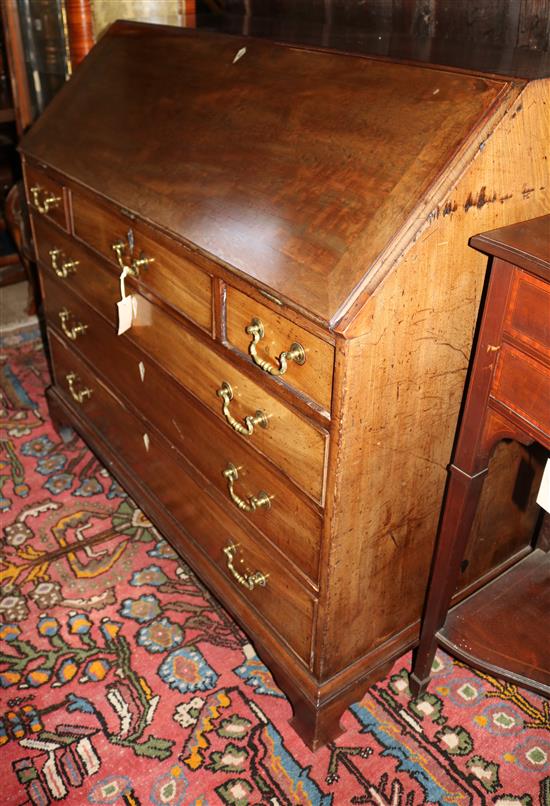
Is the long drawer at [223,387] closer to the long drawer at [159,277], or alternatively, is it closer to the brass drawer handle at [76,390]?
the long drawer at [159,277]

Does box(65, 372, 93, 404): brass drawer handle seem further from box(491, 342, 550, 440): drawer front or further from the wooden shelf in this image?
box(491, 342, 550, 440): drawer front

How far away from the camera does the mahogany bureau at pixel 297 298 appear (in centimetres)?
128

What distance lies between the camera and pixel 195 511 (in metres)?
2.02

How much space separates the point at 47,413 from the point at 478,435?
7.00ft

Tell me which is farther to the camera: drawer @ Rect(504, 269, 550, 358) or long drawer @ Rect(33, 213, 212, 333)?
long drawer @ Rect(33, 213, 212, 333)

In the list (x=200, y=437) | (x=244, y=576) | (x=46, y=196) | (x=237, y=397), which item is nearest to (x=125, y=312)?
(x=200, y=437)

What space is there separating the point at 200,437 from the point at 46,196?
3.15ft

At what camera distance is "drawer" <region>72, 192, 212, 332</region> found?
1615mm

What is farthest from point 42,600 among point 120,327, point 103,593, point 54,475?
Result: point 120,327

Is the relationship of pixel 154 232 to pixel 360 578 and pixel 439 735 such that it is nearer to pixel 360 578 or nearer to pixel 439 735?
pixel 360 578

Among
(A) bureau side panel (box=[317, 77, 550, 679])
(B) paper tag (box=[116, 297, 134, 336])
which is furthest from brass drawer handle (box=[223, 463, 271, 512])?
(B) paper tag (box=[116, 297, 134, 336])

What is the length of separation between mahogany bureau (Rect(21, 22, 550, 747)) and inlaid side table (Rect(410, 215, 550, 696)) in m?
0.07

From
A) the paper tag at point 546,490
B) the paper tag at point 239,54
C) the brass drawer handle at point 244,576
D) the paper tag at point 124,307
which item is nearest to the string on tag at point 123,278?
the paper tag at point 124,307

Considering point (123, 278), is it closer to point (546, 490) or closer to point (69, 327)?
point (69, 327)
